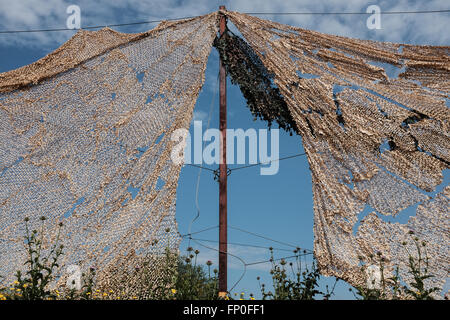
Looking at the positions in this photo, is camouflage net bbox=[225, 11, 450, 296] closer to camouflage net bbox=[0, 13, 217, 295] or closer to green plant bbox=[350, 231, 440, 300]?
green plant bbox=[350, 231, 440, 300]

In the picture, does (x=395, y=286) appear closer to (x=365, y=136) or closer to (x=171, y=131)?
(x=365, y=136)

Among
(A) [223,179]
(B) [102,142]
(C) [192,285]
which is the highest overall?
(B) [102,142]

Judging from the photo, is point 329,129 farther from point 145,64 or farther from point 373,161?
point 145,64

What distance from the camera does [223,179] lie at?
13.8 ft

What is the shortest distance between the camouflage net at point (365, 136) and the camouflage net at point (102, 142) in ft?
3.18

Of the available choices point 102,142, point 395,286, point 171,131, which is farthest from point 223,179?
point 395,286

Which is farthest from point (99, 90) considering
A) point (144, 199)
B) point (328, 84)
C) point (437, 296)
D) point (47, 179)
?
point (437, 296)

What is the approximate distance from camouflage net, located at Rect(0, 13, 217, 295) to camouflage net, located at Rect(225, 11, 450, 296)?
3.18 feet

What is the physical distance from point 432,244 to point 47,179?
3.23 m

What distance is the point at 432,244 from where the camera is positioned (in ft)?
10.8

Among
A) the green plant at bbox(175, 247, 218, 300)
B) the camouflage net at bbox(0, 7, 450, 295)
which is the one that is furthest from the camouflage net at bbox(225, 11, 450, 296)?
the green plant at bbox(175, 247, 218, 300)

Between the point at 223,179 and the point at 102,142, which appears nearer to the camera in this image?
the point at 102,142

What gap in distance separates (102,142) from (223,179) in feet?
4.00

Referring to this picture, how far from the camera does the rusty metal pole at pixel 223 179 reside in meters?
3.88
